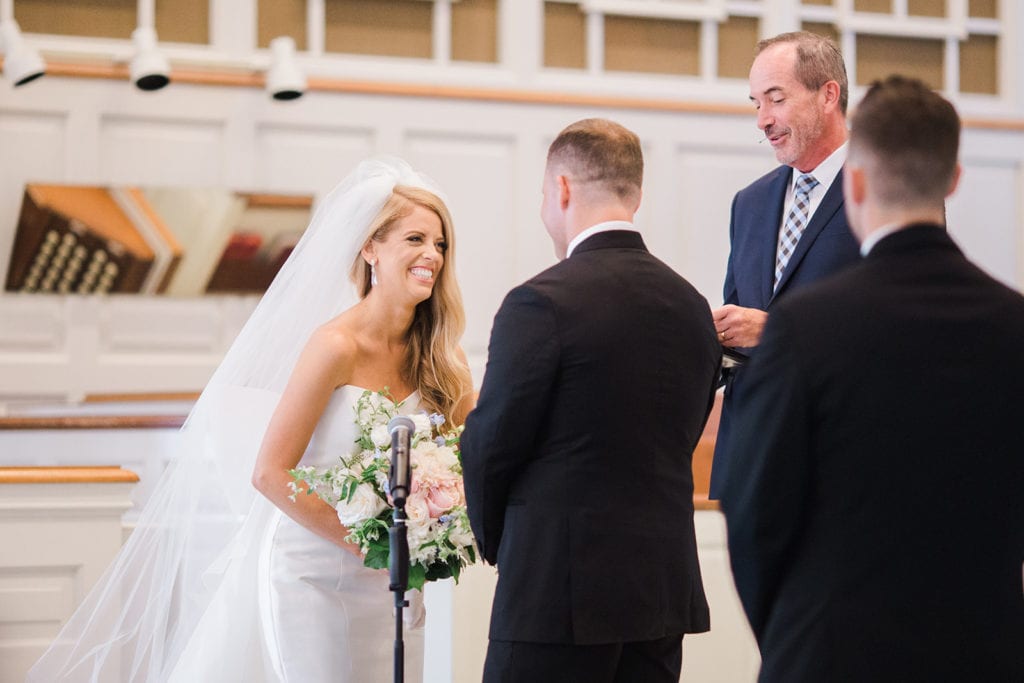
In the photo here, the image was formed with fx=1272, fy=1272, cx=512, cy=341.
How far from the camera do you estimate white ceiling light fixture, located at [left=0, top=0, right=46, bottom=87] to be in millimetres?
6316

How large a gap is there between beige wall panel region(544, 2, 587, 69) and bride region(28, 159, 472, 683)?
12.5ft

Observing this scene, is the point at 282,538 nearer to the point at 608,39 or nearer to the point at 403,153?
the point at 403,153

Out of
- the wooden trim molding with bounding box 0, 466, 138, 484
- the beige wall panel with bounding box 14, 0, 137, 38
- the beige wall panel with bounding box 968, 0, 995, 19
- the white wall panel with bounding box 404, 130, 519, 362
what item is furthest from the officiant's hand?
the beige wall panel with bounding box 968, 0, 995, 19

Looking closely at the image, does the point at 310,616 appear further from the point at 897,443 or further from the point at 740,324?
the point at 897,443

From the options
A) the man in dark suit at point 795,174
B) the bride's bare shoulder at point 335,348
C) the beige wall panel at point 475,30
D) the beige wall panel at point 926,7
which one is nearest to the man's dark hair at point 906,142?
the man in dark suit at point 795,174

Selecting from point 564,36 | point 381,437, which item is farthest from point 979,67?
point 381,437

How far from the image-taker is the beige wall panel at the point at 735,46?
770cm

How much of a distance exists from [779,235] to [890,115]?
156 cm

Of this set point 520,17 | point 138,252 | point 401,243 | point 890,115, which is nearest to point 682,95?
point 520,17

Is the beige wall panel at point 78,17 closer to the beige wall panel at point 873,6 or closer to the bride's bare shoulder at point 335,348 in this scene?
the bride's bare shoulder at point 335,348


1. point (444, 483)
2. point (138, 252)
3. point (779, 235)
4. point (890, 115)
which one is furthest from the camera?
point (138, 252)

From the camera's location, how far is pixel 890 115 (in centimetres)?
187

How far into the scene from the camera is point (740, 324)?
122 inches

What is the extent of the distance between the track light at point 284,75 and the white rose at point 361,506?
13.0ft
